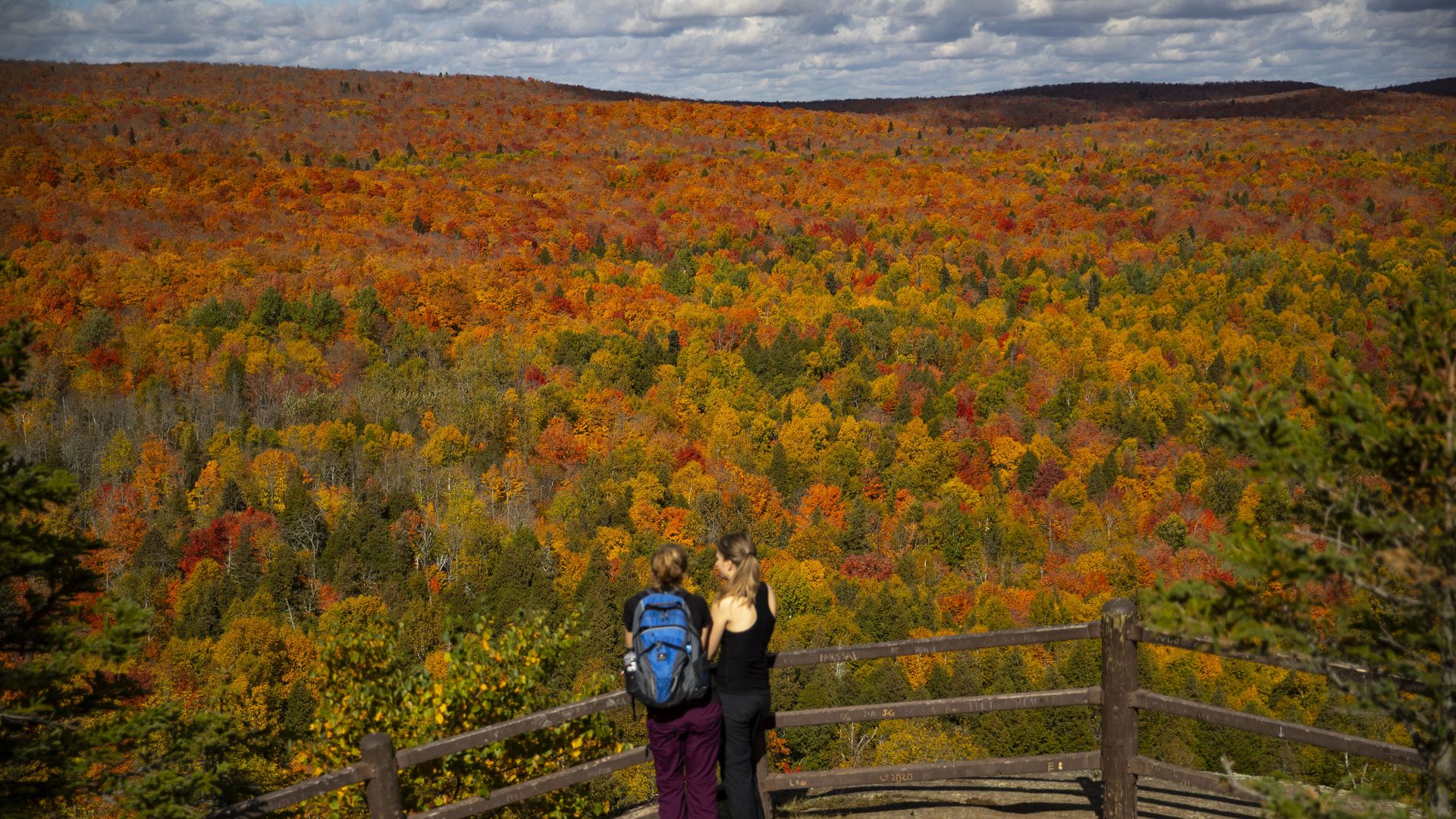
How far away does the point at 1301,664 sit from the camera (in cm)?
504

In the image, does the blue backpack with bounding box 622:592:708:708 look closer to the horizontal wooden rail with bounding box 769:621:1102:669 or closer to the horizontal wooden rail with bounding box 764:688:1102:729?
the horizontal wooden rail with bounding box 769:621:1102:669

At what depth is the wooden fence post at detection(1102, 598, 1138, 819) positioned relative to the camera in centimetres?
716

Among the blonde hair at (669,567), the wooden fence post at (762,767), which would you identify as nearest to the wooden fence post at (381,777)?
the blonde hair at (669,567)

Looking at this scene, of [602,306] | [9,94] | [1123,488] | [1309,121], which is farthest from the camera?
[1309,121]

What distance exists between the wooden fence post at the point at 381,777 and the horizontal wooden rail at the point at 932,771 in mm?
2580

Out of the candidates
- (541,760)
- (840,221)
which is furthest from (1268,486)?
(840,221)

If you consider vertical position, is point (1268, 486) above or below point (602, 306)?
above

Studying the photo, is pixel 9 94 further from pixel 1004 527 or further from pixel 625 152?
pixel 1004 527

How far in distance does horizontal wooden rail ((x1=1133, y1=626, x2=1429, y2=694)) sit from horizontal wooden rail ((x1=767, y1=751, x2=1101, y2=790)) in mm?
1151

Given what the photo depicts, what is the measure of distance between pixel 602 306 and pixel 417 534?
178 feet

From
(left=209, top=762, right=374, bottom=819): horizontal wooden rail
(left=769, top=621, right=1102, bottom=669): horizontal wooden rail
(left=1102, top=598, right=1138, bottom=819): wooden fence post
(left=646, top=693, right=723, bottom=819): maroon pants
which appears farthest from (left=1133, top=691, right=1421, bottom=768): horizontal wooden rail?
(left=209, top=762, right=374, bottom=819): horizontal wooden rail

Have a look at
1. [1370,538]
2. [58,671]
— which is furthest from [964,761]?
[58,671]

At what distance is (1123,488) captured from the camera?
3967 inches

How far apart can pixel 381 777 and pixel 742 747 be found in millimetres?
2294
